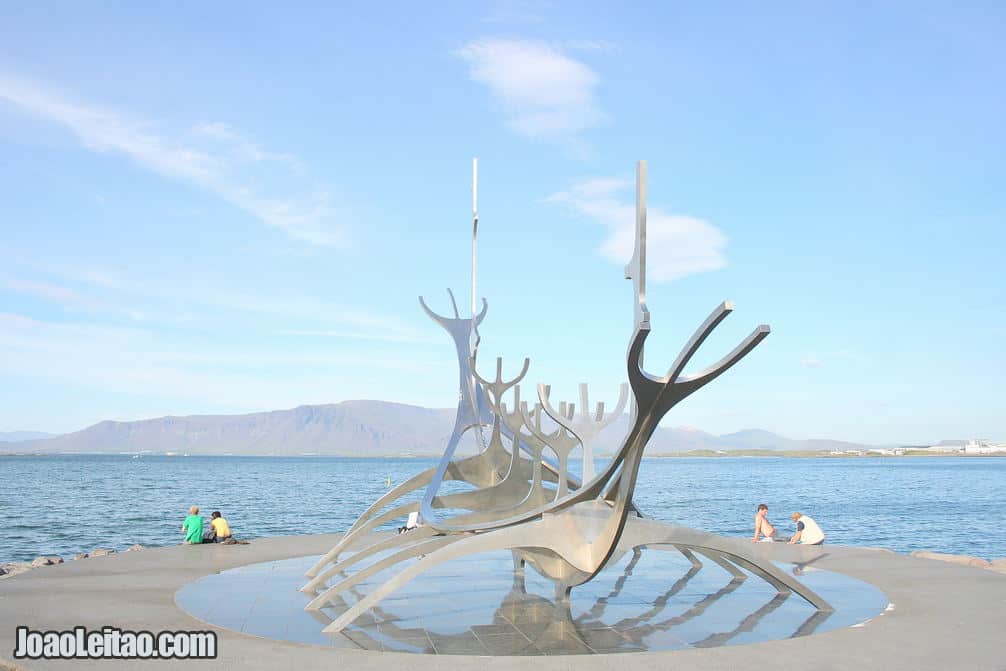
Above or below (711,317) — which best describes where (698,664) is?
below

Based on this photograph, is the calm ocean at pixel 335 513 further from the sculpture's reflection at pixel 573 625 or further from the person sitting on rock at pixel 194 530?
the sculpture's reflection at pixel 573 625

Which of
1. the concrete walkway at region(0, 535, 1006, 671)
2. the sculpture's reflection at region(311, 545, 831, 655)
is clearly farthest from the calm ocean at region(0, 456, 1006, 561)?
the sculpture's reflection at region(311, 545, 831, 655)

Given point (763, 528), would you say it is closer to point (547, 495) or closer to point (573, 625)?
point (547, 495)

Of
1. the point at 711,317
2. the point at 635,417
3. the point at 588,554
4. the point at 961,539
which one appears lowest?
the point at 961,539

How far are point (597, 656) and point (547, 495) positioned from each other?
4931 mm

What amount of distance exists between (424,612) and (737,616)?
410 cm

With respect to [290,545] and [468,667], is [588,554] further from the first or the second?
[290,545]

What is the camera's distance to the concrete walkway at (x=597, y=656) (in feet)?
30.2

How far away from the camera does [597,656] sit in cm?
951

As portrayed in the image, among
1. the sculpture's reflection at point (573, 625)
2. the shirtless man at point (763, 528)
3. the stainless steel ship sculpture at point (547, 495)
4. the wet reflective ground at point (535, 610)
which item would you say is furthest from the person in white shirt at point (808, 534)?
the sculpture's reflection at point (573, 625)

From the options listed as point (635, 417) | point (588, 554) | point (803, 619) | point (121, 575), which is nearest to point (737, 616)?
point (803, 619)

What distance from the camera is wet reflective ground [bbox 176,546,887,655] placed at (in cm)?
1038

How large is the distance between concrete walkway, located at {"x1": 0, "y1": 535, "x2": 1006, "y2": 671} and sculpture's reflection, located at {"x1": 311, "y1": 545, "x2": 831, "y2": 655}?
570 mm

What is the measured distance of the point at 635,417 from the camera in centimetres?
1013
